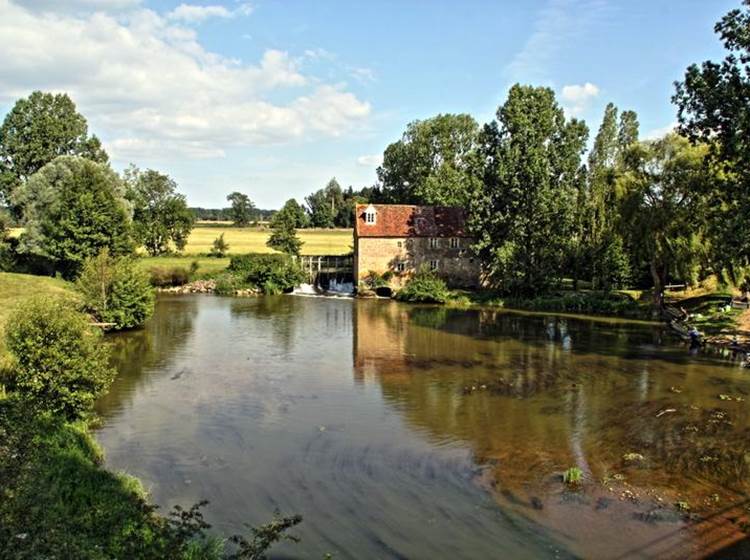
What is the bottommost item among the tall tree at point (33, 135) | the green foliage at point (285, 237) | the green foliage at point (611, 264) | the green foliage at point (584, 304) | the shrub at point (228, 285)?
the green foliage at point (584, 304)

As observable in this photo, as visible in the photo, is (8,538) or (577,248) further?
(577,248)

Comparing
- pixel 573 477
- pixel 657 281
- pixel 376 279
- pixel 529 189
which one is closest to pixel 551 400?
pixel 573 477

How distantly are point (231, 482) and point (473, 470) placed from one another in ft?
21.1

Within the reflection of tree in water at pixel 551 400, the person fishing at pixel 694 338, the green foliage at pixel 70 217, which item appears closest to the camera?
the reflection of tree in water at pixel 551 400

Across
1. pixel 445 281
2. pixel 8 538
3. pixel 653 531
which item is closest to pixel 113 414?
pixel 8 538

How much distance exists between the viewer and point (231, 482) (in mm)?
15977

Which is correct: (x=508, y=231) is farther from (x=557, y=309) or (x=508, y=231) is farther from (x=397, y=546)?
(x=397, y=546)

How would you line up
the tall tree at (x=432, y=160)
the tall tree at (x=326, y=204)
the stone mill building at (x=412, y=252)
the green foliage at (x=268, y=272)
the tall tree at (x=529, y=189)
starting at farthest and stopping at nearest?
the tall tree at (x=326, y=204)
the tall tree at (x=432, y=160)
the green foliage at (x=268, y=272)
the stone mill building at (x=412, y=252)
the tall tree at (x=529, y=189)

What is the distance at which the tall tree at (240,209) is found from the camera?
4985 inches

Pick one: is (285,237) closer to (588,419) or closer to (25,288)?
(25,288)

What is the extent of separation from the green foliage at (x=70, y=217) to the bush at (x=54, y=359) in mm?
26230

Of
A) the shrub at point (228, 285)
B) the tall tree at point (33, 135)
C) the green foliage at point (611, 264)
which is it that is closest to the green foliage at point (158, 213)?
the tall tree at point (33, 135)

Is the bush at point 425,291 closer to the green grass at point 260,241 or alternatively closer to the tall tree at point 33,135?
the green grass at point 260,241

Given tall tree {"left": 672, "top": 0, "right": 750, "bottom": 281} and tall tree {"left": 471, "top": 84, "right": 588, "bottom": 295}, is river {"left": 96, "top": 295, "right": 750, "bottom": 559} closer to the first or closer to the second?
tall tree {"left": 672, "top": 0, "right": 750, "bottom": 281}
